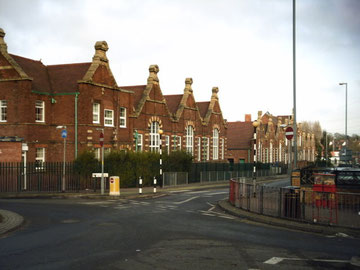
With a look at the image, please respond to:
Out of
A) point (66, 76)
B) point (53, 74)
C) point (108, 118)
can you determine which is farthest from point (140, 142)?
point (53, 74)

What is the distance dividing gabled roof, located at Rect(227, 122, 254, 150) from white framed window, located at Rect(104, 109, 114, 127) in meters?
33.7

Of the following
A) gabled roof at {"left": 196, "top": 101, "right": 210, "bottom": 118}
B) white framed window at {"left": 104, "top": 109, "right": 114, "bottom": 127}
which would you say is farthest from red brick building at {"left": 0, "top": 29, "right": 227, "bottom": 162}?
gabled roof at {"left": 196, "top": 101, "right": 210, "bottom": 118}

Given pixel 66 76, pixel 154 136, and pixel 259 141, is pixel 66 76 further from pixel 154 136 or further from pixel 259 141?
pixel 259 141

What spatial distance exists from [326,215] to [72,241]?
338 inches

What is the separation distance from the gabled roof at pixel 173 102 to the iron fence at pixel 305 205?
30.7m

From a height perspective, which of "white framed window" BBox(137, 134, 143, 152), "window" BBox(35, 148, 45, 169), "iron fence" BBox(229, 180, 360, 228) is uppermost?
"white framed window" BBox(137, 134, 143, 152)

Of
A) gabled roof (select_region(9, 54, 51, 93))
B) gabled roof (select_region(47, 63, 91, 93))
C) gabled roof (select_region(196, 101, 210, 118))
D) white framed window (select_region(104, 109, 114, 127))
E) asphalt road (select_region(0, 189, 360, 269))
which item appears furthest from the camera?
gabled roof (select_region(196, 101, 210, 118))

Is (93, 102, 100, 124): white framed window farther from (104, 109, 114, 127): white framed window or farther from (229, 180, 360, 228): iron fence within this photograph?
(229, 180, 360, 228): iron fence

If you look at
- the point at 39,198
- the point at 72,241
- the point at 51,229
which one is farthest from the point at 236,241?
A: the point at 39,198

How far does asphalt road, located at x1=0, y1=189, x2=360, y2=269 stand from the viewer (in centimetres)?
866

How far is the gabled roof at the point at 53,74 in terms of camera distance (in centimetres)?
3184

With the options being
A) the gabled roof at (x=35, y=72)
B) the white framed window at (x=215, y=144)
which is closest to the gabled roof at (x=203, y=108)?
the white framed window at (x=215, y=144)

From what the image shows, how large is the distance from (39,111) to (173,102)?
20705 millimetres

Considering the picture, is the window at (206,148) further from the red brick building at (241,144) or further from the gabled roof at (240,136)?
the gabled roof at (240,136)
